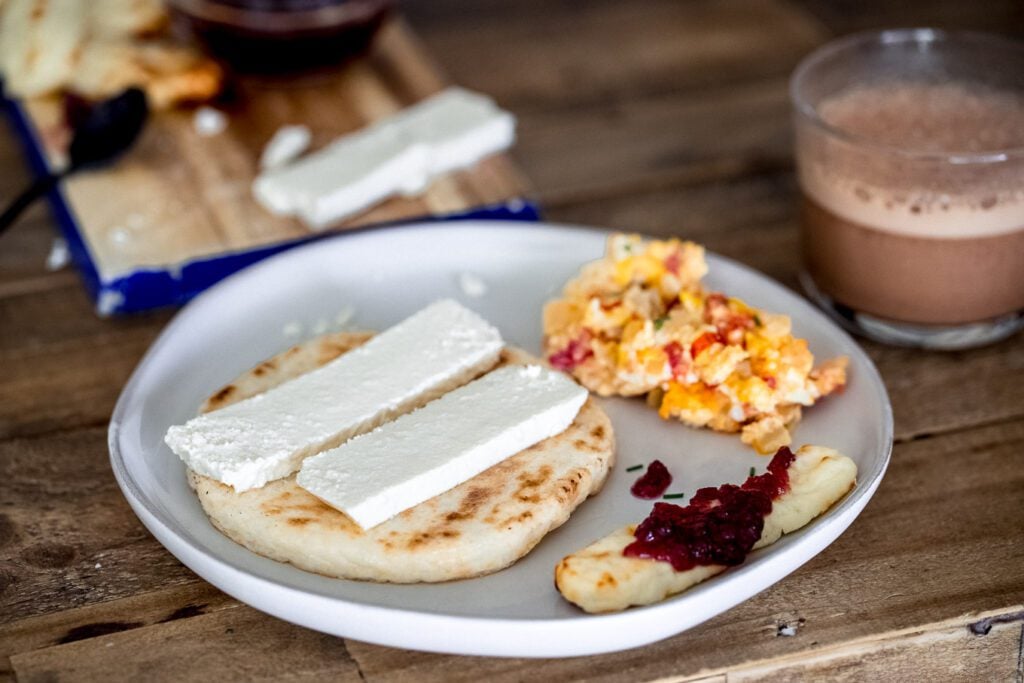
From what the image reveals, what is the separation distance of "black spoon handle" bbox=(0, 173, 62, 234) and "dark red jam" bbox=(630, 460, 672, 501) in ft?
4.82

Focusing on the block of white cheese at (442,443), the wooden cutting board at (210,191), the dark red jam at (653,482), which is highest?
the block of white cheese at (442,443)

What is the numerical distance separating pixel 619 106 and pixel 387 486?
1.85 m

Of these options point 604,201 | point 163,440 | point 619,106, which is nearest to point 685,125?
point 619,106

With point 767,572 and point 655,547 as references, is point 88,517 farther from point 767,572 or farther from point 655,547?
point 767,572

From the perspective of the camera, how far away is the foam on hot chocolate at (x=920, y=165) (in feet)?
7.07

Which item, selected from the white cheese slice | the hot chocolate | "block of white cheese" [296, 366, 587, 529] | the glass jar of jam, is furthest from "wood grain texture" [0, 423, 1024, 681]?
the glass jar of jam

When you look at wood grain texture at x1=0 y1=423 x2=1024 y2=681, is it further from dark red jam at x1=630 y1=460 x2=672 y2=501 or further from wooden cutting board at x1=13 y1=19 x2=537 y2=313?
wooden cutting board at x1=13 y1=19 x2=537 y2=313

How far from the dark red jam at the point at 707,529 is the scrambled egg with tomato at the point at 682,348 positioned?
0.23 metres

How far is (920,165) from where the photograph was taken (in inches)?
84.6

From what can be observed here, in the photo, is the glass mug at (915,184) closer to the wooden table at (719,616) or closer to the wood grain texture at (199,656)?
the wooden table at (719,616)

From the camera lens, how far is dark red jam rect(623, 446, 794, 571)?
169cm

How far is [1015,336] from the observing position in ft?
7.98

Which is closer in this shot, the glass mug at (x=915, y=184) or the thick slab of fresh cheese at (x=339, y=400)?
the thick slab of fresh cheese at (x=339, y=400)

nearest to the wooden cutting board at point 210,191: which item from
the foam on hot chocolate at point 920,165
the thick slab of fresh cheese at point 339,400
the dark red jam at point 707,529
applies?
the thick slab of fresh cheese at point 339,400
